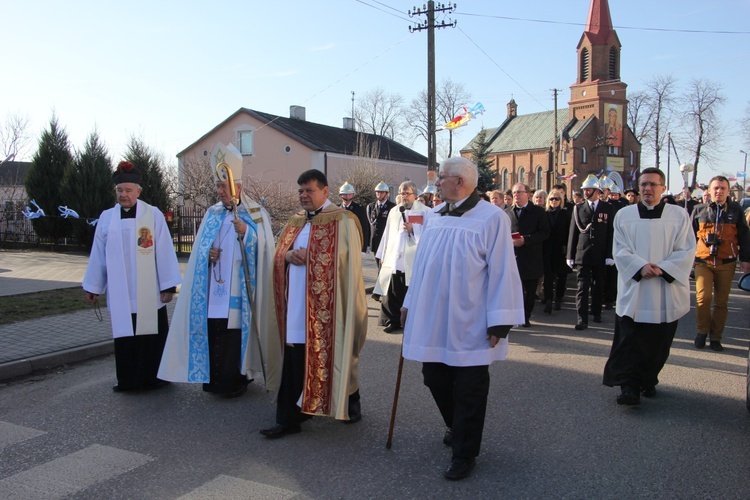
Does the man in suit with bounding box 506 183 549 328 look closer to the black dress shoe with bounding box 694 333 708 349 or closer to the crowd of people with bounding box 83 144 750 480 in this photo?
the black dress shoe with bounding box 694 333 708 349

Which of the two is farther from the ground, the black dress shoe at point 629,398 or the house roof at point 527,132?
the house roof at point 527,132

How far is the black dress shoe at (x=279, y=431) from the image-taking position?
14.7ft

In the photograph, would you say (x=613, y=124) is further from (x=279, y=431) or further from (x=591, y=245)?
(x=279, y=431)

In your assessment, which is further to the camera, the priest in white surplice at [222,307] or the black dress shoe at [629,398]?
the priest in white surplice at [222,307]

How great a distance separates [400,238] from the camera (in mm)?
8539

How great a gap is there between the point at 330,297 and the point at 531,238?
4814mm

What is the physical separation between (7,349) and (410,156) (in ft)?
134

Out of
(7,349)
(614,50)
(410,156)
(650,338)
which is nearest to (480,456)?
(650,338)

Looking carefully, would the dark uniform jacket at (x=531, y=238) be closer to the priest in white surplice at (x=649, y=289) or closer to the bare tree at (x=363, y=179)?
the priest in white surplice at (x=649, y=289)

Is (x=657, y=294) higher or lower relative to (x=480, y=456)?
higher

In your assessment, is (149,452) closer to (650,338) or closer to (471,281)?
(471,281)

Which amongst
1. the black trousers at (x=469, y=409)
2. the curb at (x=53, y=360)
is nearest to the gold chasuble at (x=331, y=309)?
the black trousers at (x=469, y=409)

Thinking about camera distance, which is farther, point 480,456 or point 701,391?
point 701,391

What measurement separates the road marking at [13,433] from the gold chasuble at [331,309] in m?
2.05
